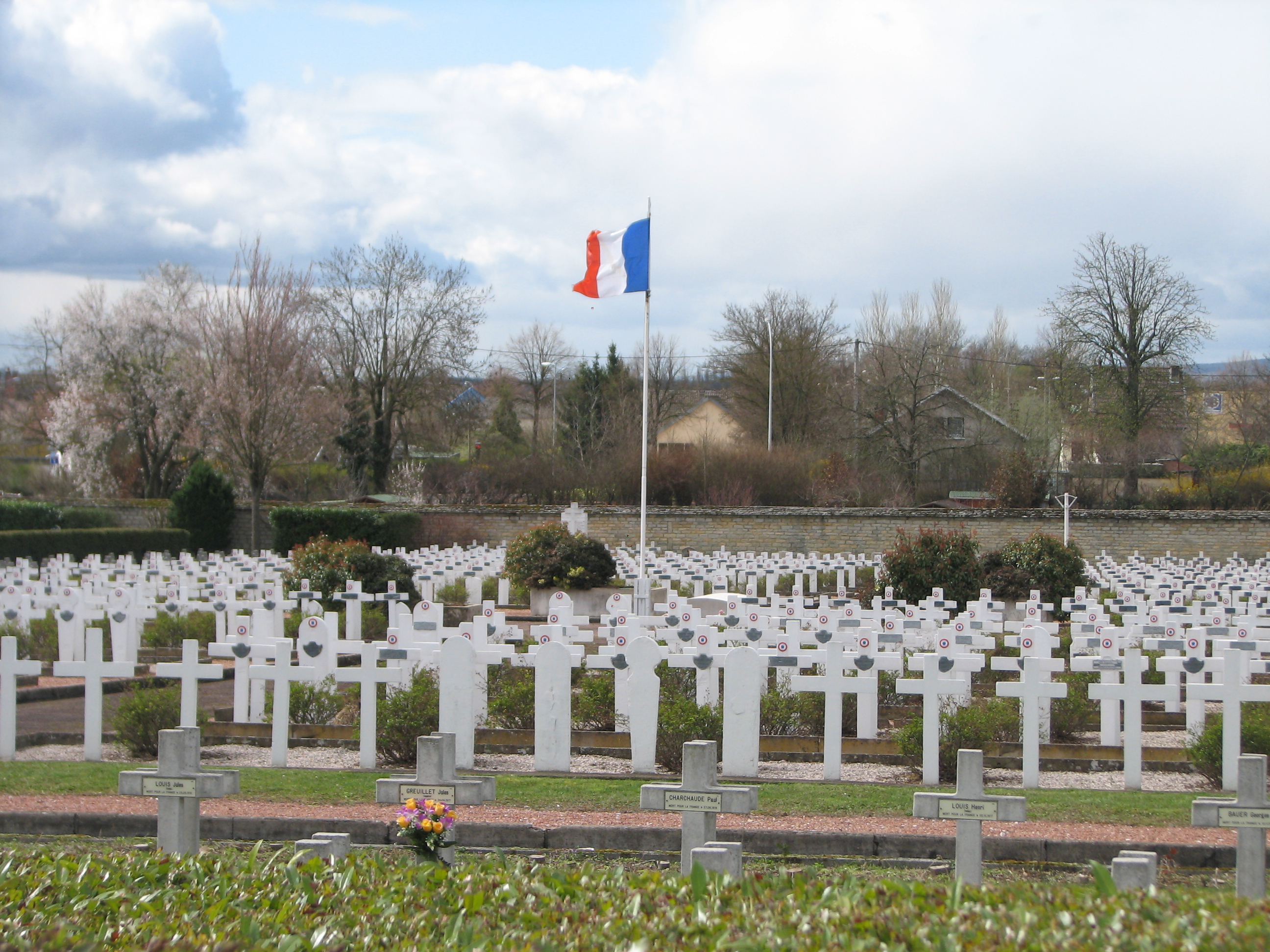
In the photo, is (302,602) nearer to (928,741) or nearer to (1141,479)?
(928,741)

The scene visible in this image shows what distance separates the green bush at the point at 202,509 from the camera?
111ft

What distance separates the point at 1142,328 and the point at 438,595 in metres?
29.4

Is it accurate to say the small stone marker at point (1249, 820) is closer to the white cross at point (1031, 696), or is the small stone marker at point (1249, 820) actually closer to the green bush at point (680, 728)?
the white cross at point (1031, 696)

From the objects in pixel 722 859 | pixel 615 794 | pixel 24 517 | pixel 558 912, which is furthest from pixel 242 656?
pixel 24 517

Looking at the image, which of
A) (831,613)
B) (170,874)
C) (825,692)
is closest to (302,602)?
(831,613)

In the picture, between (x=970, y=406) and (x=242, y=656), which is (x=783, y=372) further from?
(x=242, y=656)

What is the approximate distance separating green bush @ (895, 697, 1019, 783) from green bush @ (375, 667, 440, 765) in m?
3.53

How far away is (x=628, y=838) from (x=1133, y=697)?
→ 4153 mm

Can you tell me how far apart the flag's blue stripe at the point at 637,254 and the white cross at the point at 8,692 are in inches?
431

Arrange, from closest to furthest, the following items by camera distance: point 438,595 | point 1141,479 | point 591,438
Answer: point 438,595
point 1141,479
point 591,438

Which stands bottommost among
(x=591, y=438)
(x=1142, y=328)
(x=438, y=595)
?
(x=438, y=595)

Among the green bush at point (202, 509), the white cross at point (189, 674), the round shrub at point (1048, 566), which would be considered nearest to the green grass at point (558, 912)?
the white cross at point (189, 674)

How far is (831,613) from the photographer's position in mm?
12594

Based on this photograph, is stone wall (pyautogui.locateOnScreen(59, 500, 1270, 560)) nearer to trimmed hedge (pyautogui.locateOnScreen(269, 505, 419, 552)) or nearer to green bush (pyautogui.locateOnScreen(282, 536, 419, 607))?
trimmed hedge (pyautogui.locateOnScreen(269, 505, 419, 552))
